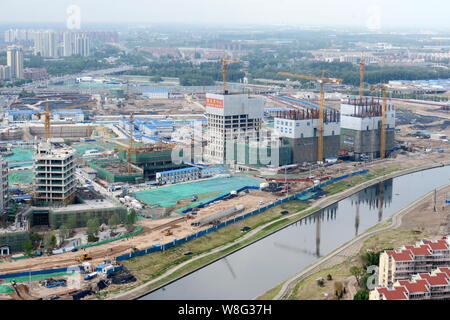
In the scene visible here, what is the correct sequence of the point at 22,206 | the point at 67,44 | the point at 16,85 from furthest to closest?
the point at 67,44
the point at 16,85
the point at 22,206

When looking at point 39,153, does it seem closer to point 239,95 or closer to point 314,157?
point 239,95

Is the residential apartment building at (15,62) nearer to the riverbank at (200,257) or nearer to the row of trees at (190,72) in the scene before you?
the row of trees at (190,72)

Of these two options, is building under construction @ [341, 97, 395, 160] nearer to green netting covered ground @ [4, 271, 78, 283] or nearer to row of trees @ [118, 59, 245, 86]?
green netting covered ground @ [4, 271, 78, 283]

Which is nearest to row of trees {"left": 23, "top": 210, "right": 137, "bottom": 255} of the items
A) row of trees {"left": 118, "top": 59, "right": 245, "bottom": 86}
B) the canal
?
the canal

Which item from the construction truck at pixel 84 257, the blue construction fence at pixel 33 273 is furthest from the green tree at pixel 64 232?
the blue construction fence at pixel 33 273

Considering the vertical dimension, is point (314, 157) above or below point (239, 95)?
below

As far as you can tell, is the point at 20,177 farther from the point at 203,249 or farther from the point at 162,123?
the point at 162,123
